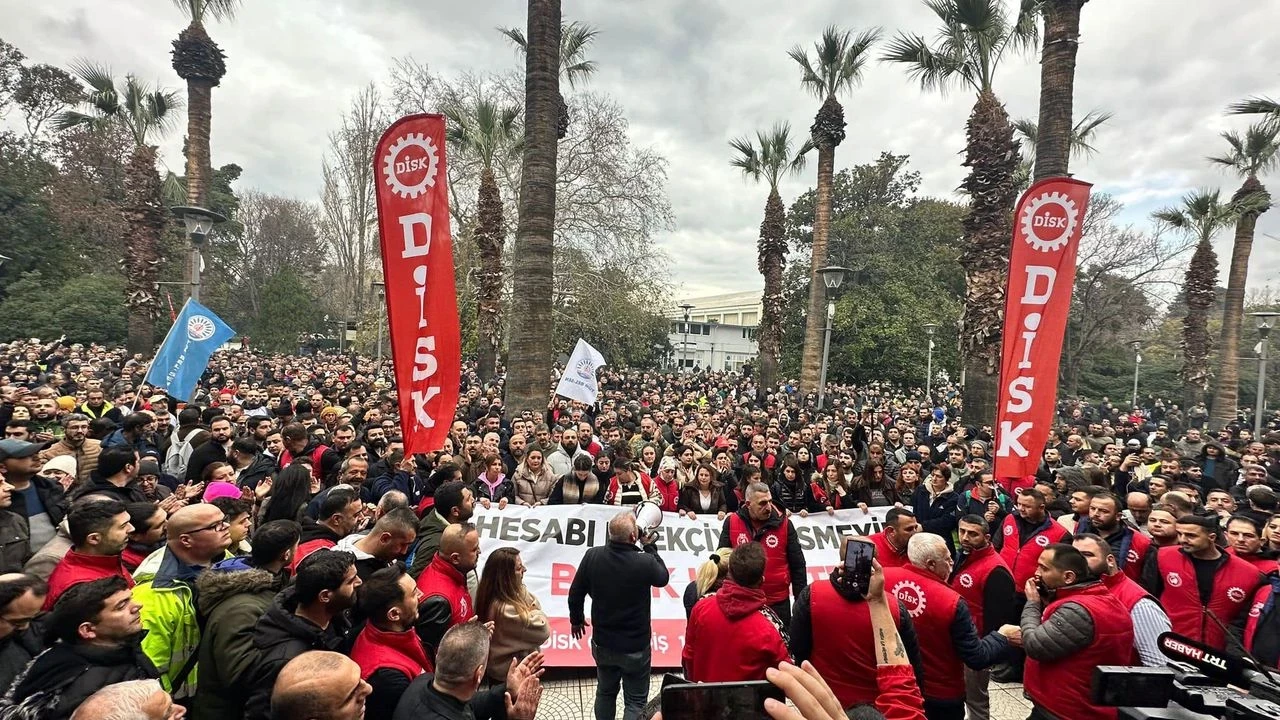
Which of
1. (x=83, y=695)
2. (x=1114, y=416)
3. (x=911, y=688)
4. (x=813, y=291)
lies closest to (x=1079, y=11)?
(x=813, y=291)

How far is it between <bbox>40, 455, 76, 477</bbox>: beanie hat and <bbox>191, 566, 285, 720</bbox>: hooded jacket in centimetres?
337

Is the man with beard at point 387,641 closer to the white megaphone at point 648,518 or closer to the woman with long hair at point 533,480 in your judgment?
the white megaphone at point 648,518

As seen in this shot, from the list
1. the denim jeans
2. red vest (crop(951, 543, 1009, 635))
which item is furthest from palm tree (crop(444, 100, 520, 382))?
red vest (crop(951, 543, 1009, 635))

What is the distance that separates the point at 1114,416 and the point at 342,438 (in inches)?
1028

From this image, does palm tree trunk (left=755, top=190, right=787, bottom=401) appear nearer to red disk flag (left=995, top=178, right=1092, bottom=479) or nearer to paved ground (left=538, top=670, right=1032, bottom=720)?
red disk flag (left=995, top=178, right=1092, bottom=479)

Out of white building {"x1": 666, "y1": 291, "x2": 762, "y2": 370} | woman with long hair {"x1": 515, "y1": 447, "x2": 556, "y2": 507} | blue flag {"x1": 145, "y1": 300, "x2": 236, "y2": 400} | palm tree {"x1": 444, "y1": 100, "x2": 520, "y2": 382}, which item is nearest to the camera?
woman with long hair {"x1": 515, "y1": 447, "x2": 556, "y2": 507}

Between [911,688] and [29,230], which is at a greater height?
[29,230]

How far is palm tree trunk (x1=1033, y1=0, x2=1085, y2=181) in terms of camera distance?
368 inches

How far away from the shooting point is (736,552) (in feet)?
9.32

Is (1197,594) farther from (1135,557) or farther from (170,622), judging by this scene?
(170,622)

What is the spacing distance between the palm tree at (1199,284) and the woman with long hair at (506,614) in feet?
95.2

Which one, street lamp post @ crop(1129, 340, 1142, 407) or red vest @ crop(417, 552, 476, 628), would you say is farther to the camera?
street lamp post @ crop(1129, 340, 1142, 407)

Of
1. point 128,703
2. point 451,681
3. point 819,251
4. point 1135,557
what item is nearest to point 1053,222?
point 1135,557

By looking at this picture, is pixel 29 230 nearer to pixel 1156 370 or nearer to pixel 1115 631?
pixel 1115 631
